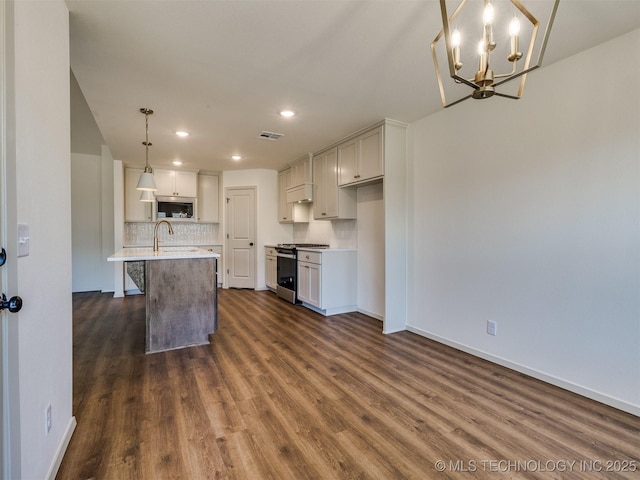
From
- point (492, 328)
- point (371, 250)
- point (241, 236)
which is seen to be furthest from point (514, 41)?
point (241, 236)

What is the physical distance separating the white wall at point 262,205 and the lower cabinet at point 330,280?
173 cm

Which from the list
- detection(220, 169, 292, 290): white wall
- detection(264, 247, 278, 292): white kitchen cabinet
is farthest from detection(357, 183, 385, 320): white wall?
detection(220, 169, 292, 290): white wall

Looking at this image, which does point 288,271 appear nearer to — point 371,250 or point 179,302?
point 371,250

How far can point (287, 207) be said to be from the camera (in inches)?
228

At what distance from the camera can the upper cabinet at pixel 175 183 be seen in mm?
5930

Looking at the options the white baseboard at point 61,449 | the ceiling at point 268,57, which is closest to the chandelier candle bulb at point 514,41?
the ceiling at point 268,57

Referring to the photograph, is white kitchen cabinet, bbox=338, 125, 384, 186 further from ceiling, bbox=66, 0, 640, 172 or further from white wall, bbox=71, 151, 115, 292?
white wall, bbox=71, 151, 115, 292

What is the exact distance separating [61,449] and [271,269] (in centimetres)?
430

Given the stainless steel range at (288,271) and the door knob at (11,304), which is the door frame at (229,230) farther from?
the door knob at (11,304)

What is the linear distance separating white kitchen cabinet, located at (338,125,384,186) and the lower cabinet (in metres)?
1.03

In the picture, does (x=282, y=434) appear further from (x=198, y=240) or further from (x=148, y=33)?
(x=198, y=240)

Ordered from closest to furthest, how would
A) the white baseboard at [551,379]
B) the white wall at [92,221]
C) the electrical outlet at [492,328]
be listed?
the white baseboard at [551,379] < the electrical outlet at [492,328] < the white wall at [92,221]

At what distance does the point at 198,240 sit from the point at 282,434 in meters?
5.51

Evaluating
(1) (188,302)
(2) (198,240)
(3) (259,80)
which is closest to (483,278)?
(3) (259,80)
